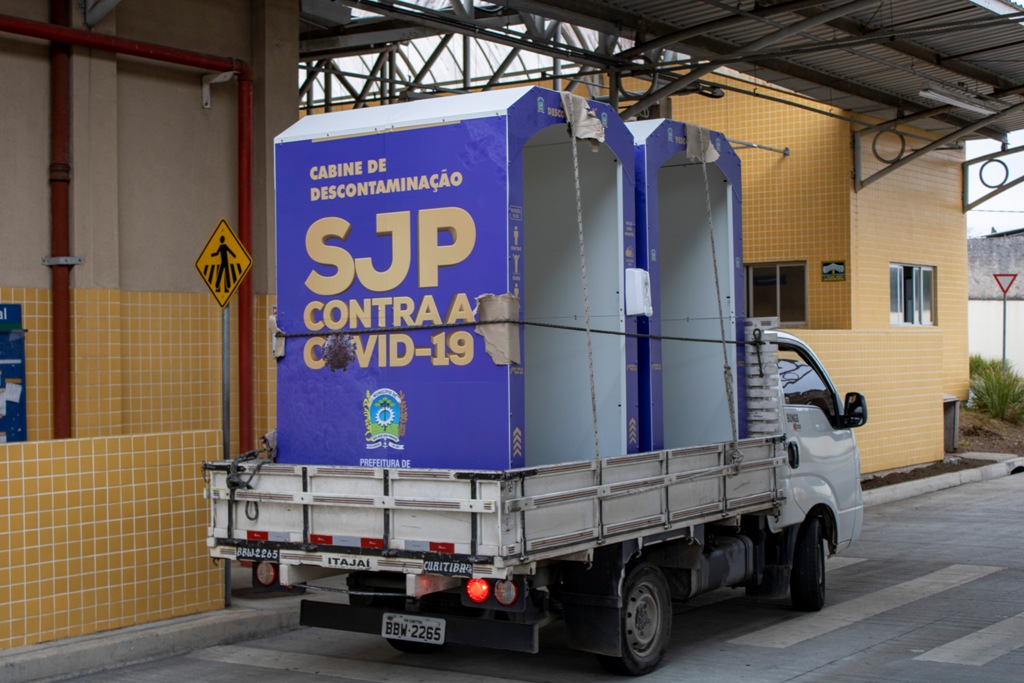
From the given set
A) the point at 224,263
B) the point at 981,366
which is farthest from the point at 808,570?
the point at 981,366

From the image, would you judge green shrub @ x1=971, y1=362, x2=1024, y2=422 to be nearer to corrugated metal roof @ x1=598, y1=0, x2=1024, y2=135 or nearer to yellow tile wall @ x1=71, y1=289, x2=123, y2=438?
corrugated metal roof @ x1=598, y1=0, x2=1024, y2=135

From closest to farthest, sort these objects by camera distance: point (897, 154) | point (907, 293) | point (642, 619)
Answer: point (642, 619)
point (897, 154)
point (907, 293)

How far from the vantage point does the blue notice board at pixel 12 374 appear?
415 inches

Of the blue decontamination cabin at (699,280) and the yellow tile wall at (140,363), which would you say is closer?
the blue decontamination cabin at (699,280)

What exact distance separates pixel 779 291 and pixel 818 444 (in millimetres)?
11693

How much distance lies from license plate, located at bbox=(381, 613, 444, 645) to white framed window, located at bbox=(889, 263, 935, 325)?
16.6m

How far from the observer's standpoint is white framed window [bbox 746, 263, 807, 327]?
70.5 feet

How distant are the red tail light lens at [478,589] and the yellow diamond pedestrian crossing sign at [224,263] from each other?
3.84 metres

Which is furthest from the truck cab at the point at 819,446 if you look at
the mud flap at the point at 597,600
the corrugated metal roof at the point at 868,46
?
the corrugated metal roof at the point at 868,46

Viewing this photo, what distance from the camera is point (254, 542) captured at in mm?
7379

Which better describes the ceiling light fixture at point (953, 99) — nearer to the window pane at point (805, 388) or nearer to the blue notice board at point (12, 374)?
the window pane at point (805, 388)

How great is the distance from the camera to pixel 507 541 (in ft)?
21.3

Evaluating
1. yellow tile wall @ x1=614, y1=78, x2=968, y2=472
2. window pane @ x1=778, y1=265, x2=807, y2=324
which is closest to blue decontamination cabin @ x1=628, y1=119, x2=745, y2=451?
yellow tile wall @ x1=614, y1=78, x2=968, y2=472

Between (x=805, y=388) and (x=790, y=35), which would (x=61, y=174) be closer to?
(x=805, y=388)
